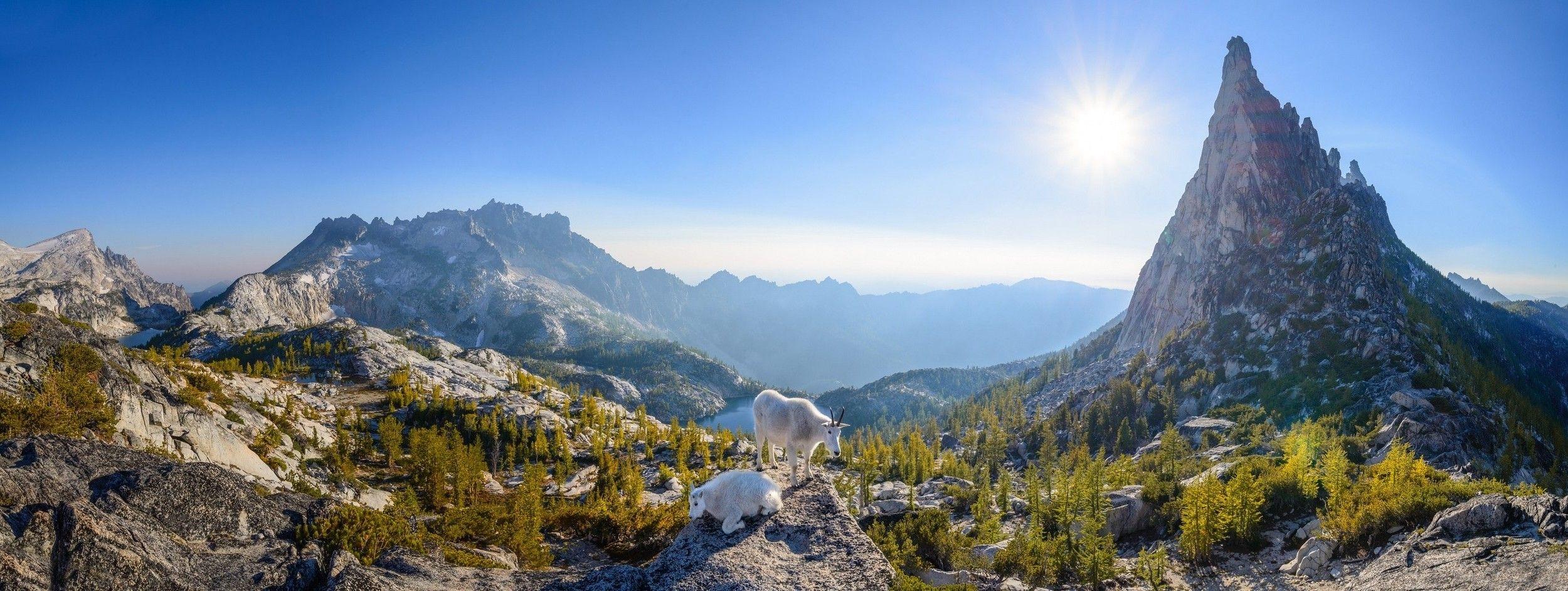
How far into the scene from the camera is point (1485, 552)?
43.2ft

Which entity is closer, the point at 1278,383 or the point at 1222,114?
the point at 1278,383

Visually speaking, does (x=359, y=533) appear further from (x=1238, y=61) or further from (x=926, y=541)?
(x=1238, y=61)

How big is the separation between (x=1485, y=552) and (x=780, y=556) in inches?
673

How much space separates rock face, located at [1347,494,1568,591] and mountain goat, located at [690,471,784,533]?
15.5m

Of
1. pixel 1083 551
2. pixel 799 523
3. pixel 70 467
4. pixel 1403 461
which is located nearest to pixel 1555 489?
pixel 1403 461

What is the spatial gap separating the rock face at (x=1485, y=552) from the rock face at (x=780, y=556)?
13461mm

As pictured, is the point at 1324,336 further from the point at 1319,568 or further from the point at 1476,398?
the point at 1319,568

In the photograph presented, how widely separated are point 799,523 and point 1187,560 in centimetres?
1965

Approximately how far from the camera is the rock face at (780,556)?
9.59 metres

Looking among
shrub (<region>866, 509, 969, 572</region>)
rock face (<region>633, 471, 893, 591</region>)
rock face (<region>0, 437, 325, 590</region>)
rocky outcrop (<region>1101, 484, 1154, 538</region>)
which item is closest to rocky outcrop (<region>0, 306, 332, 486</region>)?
rock face (<region>0, 437, 325, 590</region>)

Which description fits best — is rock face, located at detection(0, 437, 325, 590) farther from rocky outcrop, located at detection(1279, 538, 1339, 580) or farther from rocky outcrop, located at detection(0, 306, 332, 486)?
rocky outcrop, located at detection(1279, 538, 1339, 580)

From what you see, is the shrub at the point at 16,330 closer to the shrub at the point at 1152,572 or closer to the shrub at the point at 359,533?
the shrub at the point at 359,533

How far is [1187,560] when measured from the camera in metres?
22.0

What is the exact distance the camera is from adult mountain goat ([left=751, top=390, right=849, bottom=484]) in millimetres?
15703
